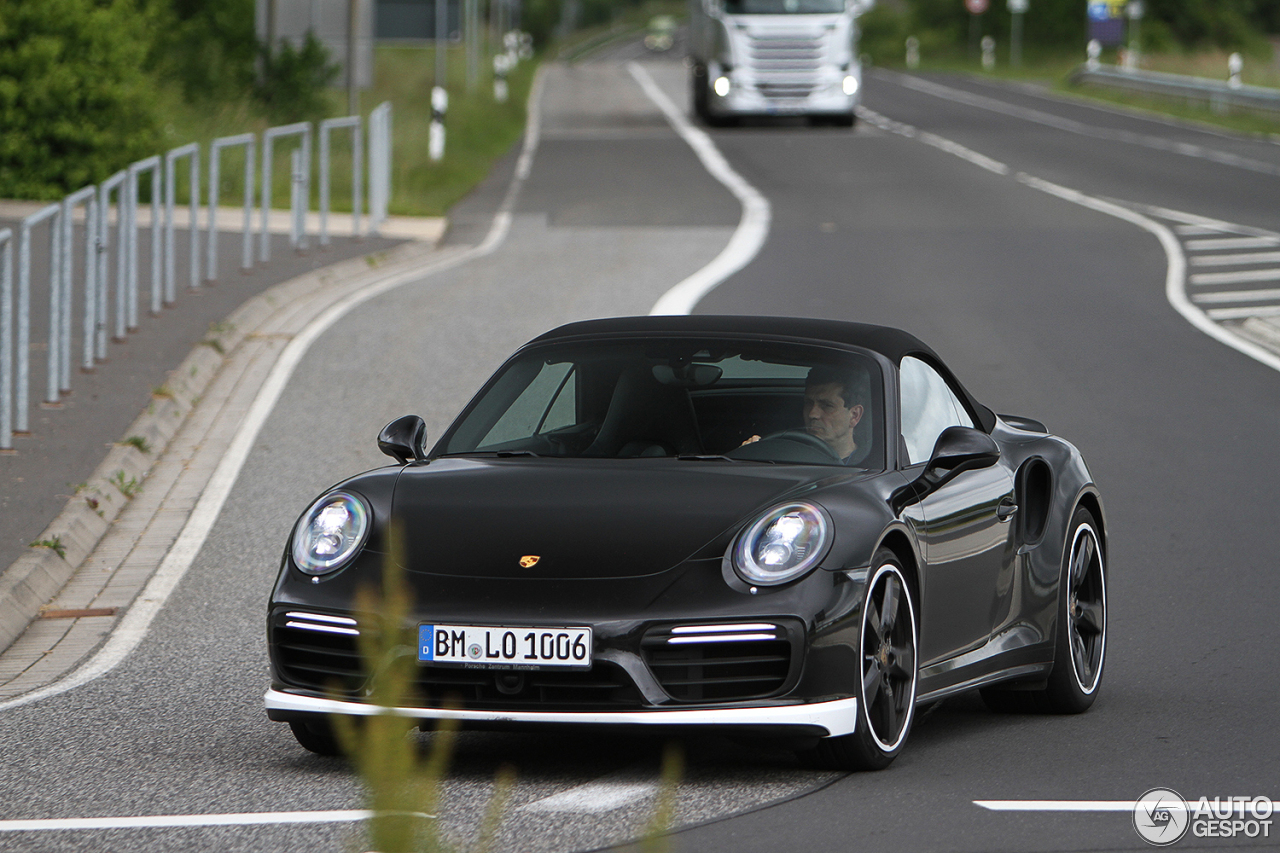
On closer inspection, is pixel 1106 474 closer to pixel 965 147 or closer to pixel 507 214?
pixel 507 214

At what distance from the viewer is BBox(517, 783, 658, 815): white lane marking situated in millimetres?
5211

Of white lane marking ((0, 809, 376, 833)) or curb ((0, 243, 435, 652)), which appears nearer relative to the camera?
white lane marking ((0, 809, 376, 833))

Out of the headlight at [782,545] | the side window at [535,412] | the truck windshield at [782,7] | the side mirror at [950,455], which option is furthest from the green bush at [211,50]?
the headlight at [782,545]

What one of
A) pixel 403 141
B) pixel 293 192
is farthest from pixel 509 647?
pixel 403 141

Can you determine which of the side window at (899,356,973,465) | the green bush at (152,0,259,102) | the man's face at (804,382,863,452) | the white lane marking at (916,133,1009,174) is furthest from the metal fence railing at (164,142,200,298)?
the white lane marking at (916,133,1009,174)

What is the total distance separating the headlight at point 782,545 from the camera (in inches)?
215

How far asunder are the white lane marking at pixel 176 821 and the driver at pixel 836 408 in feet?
5.91

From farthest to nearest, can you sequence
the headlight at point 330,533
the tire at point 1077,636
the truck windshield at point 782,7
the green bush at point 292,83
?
1. the truck windshield at point 782,7
2. the green bush at point 292,83
3. the tire at point 1077,636
4. the headlight at point 330,533

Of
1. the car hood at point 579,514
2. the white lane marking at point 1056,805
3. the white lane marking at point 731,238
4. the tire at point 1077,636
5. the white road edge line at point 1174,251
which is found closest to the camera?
the white lane marking at point 1056,805

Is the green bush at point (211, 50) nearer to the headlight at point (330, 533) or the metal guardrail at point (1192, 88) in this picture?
the metal guardrail at point (1192, 88)

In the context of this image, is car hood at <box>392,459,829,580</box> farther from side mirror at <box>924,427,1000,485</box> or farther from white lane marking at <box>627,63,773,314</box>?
white lane marking at <box>627,63,773,314</box>

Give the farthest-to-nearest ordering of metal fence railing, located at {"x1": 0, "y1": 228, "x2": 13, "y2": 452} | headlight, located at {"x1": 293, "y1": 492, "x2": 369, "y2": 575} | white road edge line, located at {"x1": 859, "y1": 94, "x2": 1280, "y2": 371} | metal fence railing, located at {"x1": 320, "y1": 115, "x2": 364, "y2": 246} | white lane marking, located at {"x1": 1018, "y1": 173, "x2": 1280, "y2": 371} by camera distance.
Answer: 1. metal fence railing, located at {"x1": 320, "y1": 115, "x2": 364, "y2": 246}
2. white road edge line, located at {"x1": 859, "y1": 94, "x2": 1280, "y2": 371}
3. white lane marking, located at {"x1": 1018, "y1": 173, "x2": 1280, "y2": 371}
4. metal fence railing, located at {"x1": 0, "y1": 228, "x2": 13, "y2": 452}
5. headlight, located at {"x1": 293, "y1": 492, "x2": 369, "y2": 575}

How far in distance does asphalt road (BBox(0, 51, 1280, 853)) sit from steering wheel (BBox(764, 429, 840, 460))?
908mm

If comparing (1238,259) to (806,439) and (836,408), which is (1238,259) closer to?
(836,408)
